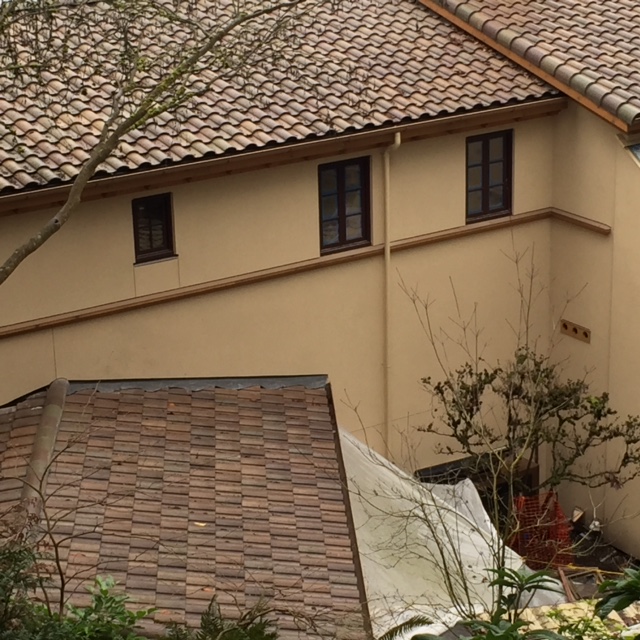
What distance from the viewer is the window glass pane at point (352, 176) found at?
17109 mm

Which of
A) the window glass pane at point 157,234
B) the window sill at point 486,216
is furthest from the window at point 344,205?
the window glass pane at point 157,234

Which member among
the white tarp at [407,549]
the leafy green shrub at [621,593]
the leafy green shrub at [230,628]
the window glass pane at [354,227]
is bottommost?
the white tarp at [407,549]

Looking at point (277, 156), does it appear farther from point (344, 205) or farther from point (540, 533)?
point (540, 533)

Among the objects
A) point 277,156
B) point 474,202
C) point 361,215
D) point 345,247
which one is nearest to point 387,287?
point 345,247

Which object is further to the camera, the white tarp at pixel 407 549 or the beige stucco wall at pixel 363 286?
the beige stucco wall at pixel 363 286

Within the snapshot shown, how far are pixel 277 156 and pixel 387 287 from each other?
270 cm

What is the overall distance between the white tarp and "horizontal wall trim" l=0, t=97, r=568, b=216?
143 inches

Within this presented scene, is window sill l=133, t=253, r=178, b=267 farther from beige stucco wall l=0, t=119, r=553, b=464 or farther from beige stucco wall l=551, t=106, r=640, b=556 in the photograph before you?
beige stucco wall l=551, t=106, r=640, b=556

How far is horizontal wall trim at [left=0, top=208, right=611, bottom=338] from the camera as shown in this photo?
49.2 feet

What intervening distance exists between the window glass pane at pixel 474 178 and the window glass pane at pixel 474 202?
0.33 feet

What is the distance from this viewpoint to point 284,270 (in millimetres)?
16703

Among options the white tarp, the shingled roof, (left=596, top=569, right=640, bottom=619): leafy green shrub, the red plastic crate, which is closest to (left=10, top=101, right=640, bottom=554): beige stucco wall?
the shingled roof

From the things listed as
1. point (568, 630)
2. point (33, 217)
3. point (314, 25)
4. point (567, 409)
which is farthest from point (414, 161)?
point (568, 630)

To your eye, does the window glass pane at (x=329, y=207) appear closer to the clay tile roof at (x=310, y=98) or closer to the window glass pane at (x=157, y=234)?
the clay tile roof at (x=310, y=98)
